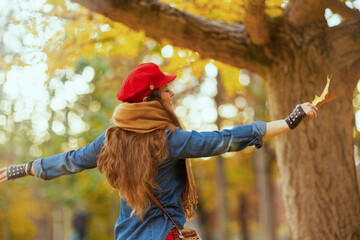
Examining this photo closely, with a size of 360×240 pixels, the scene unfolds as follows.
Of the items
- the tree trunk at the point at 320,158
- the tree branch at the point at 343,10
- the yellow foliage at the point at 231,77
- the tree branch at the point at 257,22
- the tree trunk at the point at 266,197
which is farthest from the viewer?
the tree trunk at the point at 266,197

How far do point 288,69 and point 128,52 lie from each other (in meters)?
2.33

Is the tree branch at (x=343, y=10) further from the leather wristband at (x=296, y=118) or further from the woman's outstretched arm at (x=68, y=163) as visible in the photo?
the woman's outstretched arm at (x=68, y=163)

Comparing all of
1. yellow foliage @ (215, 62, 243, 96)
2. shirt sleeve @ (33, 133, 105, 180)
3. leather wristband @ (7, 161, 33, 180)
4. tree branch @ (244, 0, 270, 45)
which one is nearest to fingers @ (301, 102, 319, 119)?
shirt sleeve @ (33, 133, 105, 180)

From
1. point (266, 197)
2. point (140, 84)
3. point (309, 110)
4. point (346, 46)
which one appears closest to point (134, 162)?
point (140, 84)

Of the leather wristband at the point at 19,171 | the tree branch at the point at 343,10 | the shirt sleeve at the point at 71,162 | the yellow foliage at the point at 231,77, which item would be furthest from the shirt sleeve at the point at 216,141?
the yellow foliage at the point at 231,77

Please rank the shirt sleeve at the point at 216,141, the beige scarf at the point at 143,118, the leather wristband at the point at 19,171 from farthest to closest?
the leather wristband at the point at 19,171
the beige scarf at the point at 143,118
the shirt sleeve at the point at 216,141

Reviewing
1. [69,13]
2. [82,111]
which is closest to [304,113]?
[69,13]

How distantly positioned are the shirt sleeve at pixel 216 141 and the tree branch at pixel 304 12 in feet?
7.81

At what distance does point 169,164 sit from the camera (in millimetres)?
2812

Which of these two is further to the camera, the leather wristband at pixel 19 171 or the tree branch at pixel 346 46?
the tree branch at pixel 346 46

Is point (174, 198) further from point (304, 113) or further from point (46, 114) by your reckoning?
point (46, 114)

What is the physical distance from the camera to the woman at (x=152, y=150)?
2.69 m

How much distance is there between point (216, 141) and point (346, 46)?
2.66 metres

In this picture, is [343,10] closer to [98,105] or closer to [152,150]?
[152,150]
